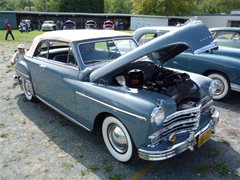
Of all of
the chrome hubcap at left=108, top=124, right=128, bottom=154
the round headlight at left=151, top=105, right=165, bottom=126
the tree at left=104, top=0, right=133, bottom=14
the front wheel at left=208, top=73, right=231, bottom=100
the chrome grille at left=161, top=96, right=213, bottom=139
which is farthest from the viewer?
the tree at left=104, top=0, right=133, bottom=14

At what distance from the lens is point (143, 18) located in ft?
133

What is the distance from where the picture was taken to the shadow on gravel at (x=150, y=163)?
3162mm

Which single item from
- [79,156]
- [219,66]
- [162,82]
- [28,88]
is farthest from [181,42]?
[28,88]

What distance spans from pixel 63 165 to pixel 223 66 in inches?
163

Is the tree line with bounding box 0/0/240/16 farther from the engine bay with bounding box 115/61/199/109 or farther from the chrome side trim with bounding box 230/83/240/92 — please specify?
the engine bay with bounding box 115/61/199/109

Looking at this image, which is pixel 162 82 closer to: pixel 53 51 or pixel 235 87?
pixel 53 51

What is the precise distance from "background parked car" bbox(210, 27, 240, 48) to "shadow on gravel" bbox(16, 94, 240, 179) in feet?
15.3

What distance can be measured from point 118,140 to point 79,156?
2.18 feet

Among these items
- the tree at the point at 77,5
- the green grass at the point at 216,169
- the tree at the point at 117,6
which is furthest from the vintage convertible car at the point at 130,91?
the tree at the point at 117,6

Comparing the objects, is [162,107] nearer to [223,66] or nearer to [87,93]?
[87,93]

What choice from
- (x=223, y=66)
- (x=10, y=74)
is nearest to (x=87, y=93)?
(x=223, y=66)

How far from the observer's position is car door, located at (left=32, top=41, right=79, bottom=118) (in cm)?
389

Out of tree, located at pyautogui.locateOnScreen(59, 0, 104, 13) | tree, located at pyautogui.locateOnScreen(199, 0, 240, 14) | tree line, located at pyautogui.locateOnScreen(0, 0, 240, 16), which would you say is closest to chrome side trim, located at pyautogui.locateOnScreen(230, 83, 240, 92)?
tree line, located at pyautogui.locateOnScreen(0, 0, 240, 16)

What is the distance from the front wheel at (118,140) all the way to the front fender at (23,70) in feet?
8.30
